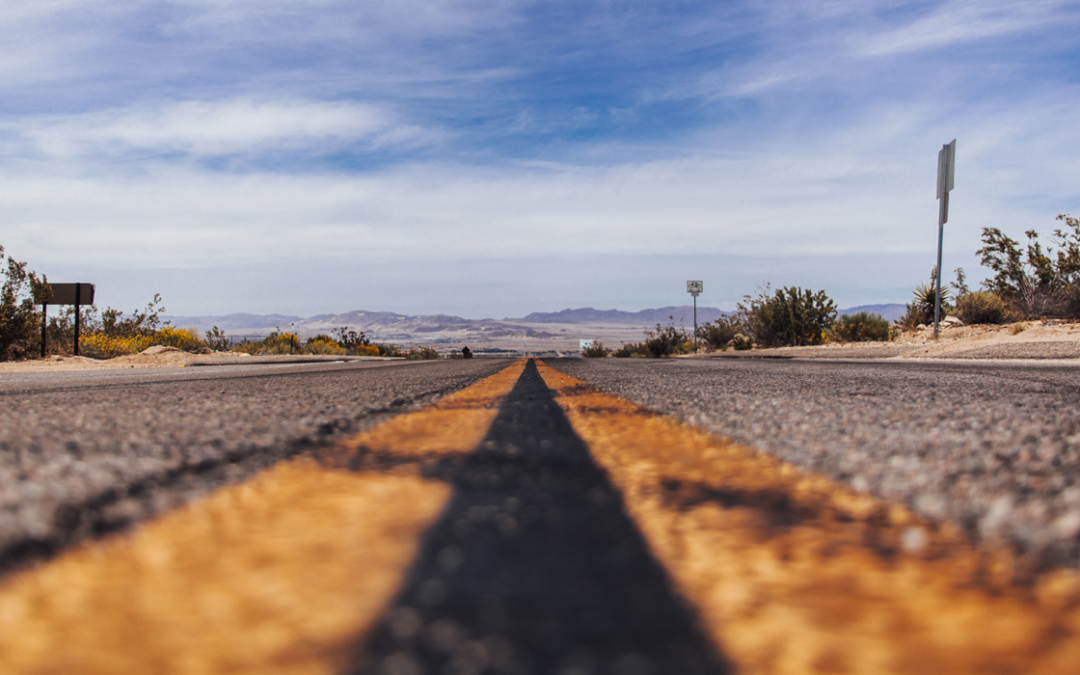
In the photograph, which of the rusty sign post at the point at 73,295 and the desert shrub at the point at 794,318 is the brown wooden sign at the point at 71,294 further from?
the desert shrub at the point at 794,318

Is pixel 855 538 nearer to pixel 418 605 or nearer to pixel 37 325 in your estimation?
pixel 418 605

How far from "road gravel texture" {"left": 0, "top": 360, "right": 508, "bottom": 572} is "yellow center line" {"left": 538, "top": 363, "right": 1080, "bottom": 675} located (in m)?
0.79

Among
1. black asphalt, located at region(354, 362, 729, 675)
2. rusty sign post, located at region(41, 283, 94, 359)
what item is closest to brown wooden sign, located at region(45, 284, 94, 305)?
rusty sign post, located at region(41, 283, 94, 359)

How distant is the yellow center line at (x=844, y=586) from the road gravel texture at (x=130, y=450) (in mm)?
789

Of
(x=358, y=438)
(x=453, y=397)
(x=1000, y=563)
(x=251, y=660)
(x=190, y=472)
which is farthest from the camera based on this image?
(x=453, y=397)

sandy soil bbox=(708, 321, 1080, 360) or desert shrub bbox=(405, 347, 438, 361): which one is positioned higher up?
sandy soil bbox=(708, 321, 1080, 360)

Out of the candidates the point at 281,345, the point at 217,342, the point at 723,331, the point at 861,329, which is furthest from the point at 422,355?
the point at 861,329

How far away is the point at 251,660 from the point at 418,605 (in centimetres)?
16

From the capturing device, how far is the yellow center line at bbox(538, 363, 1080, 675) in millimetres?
546

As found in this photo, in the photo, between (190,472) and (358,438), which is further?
(358,438)

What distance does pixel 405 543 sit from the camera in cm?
83

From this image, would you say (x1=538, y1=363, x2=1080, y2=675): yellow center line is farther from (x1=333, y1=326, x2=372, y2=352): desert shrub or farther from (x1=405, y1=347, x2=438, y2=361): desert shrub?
(x1=333, y1=326, x2=372, y2=352): desert shrub

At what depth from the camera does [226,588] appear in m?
0.67

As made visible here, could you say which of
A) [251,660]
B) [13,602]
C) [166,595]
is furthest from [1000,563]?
[13,602]
